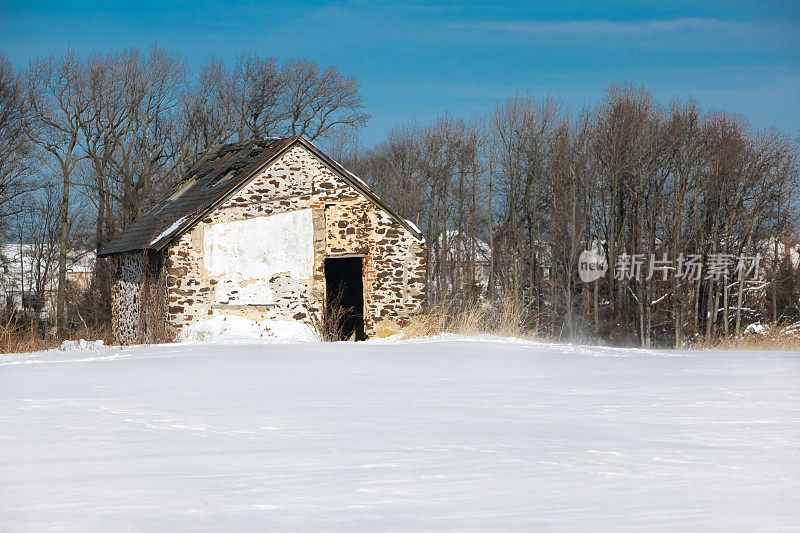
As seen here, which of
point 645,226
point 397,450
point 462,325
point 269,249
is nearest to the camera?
point 397,450

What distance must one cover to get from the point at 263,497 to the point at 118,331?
18811 millimetres

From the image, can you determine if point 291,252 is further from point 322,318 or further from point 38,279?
point 38,279

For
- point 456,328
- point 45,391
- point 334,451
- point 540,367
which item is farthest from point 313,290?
point 334,451

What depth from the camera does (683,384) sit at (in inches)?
375

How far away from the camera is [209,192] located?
64.4 ft

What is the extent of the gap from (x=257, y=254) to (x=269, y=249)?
282mm

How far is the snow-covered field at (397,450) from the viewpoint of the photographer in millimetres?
4293

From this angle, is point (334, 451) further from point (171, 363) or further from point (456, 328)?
point (456, 328)

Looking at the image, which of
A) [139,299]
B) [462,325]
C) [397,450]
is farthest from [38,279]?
[397,450]

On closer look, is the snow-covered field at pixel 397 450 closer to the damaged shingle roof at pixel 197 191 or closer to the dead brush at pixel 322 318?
the dead brush at pixel 322 318

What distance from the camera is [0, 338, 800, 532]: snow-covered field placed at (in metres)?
4.29

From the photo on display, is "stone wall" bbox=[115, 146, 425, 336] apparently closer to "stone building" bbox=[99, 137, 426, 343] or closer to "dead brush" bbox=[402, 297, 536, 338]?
"stone building" bbox=[99, 137, 426, 343]

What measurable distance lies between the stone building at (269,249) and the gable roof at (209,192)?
0.04 metres

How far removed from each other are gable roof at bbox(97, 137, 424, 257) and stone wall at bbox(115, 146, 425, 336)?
16 cm
